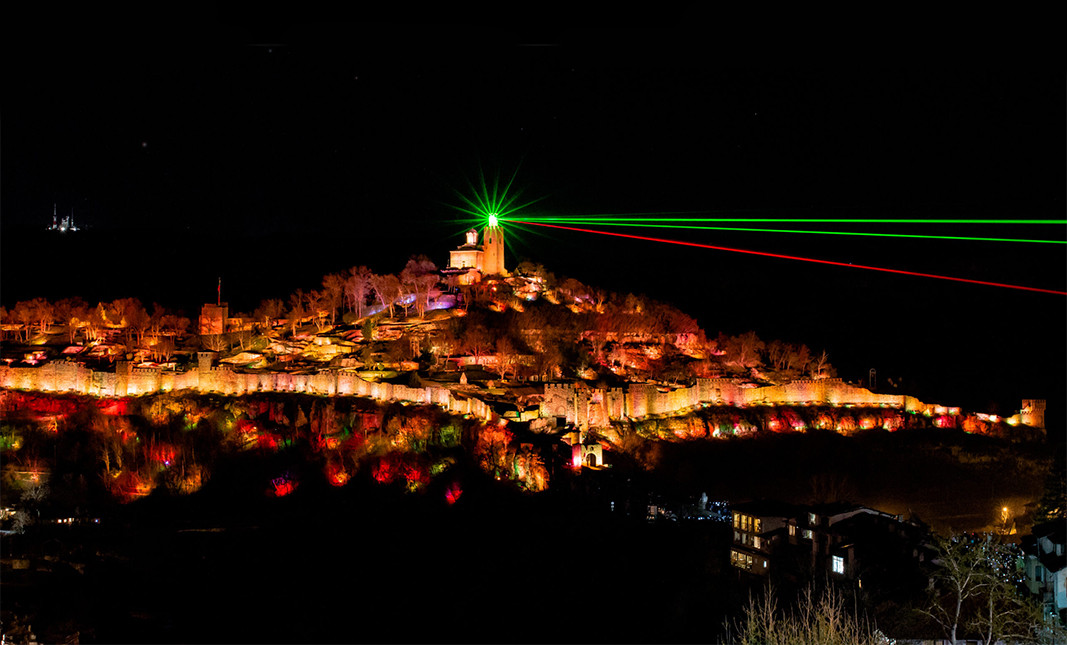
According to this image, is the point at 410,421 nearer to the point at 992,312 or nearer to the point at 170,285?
the point at 992,312

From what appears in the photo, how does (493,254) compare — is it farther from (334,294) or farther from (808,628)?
(808,628)

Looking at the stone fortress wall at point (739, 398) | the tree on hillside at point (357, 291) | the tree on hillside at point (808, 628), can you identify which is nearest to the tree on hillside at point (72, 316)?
the tree on hillside at point (357, 291)

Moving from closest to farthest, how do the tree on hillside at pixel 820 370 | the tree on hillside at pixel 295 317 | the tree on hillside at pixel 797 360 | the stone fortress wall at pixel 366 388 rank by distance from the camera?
the stone fortress wall at pixel 366 388 → the tree on hillside at pixel 820 370 → the tree on hillside at pixel 797 360 → the tree on hillside at pixel 295 317

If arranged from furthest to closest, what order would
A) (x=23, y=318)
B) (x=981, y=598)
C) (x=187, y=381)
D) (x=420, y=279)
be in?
(x=420, y=279), (x=23, y=318), (x=187, y=381), (x=981, y=598)

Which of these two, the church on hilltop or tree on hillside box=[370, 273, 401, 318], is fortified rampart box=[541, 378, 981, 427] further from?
the church on hilltop

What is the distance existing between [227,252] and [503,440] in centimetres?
7245

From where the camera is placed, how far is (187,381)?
34.9 metres

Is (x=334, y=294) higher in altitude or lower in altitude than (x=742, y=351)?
Result: higher

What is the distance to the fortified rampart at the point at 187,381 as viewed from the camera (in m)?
33.6

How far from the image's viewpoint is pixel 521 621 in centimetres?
2128

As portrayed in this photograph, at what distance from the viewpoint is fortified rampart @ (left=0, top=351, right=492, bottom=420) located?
33594 mm

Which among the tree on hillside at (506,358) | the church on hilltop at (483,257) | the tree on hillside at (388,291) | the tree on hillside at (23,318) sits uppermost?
the church on hilltop at (483,257)

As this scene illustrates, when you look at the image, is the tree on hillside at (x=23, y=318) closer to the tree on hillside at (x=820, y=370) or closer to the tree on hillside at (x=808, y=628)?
the tree on hillside at (x=820, y=370)

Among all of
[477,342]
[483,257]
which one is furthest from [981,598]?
[483,257]
